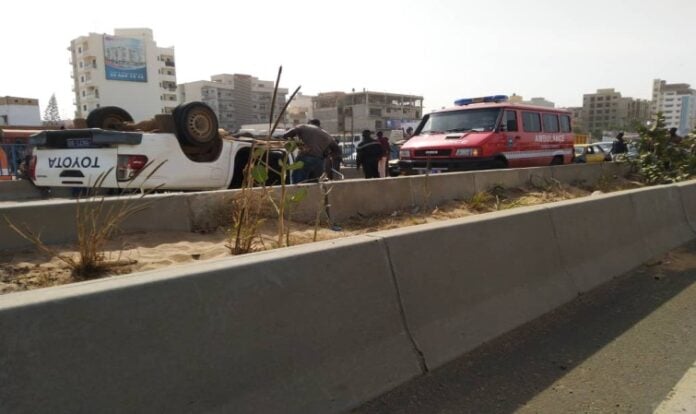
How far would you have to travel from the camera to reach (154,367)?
202cm

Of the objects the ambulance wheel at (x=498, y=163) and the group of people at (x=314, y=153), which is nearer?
the group of people at (x=314, y=153)

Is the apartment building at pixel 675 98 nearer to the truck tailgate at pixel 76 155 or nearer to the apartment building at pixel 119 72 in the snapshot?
the truck tailgate at pixel 76 155

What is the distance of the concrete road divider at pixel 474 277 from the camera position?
10.3 ft

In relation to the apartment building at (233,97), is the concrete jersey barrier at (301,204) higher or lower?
lower

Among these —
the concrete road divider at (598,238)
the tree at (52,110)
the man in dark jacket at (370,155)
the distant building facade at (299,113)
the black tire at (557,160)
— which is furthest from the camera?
the tree at (52,110)

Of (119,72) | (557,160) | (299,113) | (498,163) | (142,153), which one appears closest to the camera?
(142,153)

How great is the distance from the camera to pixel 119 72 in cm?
9644

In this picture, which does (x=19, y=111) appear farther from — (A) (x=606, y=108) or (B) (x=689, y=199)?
(A) (x=606, y=108)

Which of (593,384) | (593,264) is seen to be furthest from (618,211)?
(593,384)

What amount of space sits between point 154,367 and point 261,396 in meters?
0.55

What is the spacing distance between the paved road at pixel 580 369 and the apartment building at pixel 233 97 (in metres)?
133

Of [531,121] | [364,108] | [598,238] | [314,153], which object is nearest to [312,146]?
[314,153]

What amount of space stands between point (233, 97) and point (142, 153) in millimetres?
139203

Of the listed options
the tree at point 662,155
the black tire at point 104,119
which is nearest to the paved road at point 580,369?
the black tire at point 104,119
